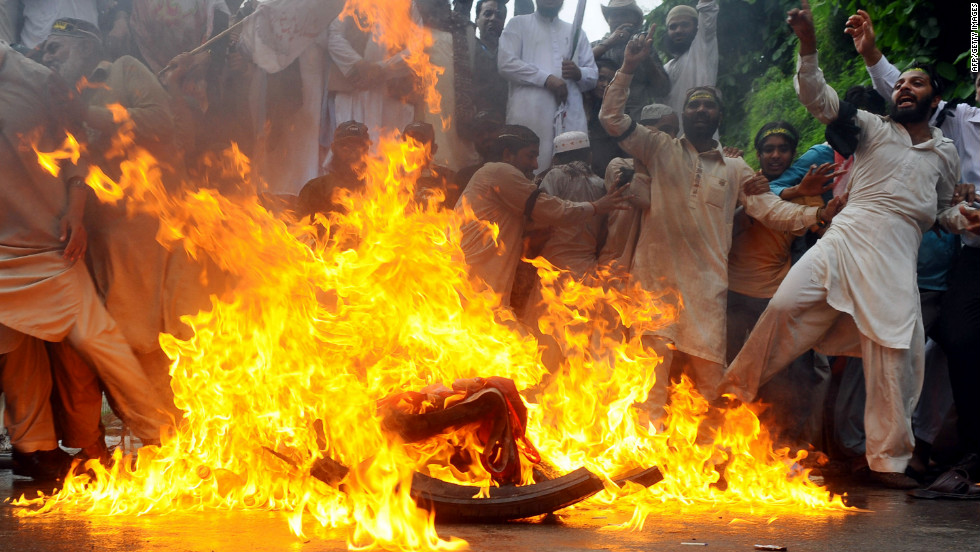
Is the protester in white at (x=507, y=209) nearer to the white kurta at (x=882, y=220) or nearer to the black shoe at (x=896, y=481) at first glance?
the white kurta at (x=882, y=220)

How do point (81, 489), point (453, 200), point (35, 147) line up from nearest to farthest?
point (81, 489) < point (35, 147) < point (453, 200)

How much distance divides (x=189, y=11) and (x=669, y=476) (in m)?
4.90

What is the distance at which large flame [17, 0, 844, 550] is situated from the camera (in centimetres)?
479

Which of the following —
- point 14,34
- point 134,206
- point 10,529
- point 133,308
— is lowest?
point 10,529

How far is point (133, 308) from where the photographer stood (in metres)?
6.34

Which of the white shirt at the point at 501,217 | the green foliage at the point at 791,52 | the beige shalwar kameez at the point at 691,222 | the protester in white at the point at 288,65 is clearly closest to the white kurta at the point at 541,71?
the white shirt at the point at 501,217

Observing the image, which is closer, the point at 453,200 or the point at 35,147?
the point at 35,147

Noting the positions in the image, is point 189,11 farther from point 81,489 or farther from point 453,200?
point 81,489

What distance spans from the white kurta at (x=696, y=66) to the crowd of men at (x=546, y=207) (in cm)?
33

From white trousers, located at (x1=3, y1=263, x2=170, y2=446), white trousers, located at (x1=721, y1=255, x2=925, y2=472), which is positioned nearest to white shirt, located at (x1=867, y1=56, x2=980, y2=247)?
white trousers, located at (x1=721, y1=255, x2=925, y2=472)

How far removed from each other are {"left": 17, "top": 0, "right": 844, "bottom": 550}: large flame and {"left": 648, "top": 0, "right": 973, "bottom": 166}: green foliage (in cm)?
386

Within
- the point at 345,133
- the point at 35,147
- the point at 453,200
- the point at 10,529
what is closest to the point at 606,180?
the point at 453,200

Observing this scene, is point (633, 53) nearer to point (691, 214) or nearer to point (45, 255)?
point (691, 214)

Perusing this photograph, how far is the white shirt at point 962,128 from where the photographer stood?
23.2 ft
